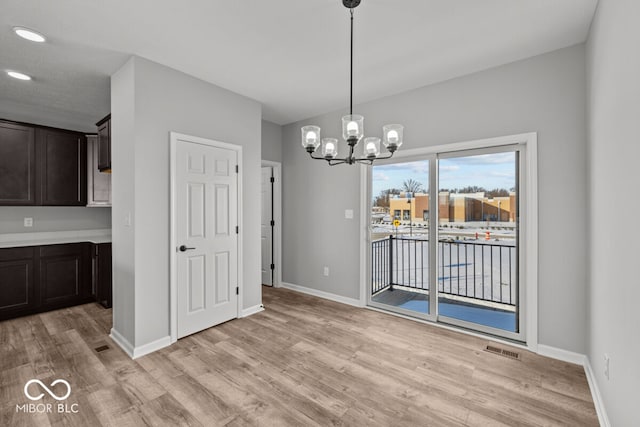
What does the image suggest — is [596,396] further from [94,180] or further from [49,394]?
[94,180]

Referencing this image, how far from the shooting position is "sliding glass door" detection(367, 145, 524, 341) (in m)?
3.02

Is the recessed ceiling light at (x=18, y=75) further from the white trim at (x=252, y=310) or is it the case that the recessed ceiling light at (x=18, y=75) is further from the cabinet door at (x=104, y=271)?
the white trim at (x=252, y=310)

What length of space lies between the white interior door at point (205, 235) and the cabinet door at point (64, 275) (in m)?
2.19

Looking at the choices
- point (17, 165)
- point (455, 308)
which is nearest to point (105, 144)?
point (17, 165)

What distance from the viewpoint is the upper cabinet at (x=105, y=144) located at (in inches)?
136

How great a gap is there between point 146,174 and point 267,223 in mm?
2550

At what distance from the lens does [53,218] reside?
4219 mm

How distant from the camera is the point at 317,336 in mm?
3119

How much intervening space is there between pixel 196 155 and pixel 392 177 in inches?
95.4

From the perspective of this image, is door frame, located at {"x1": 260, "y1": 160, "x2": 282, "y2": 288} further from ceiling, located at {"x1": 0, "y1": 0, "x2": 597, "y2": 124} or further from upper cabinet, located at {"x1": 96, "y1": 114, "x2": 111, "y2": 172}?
upper cabinet, located at {"x1": 96, "y1": 114, "x2": 111, "y2": 172}

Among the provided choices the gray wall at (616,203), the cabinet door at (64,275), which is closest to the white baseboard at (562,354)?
the gray wall at (616,203)

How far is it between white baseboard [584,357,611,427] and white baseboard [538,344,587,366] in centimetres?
6

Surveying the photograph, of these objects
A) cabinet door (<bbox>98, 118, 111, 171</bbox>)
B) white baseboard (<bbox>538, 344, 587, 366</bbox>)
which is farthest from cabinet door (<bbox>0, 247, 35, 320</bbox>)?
white baseboard (<bbox>538, 344, 587, 366</bbox>)

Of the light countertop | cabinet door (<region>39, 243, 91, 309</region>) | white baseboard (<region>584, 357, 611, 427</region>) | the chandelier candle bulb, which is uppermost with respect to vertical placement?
the chandelier candle bulb
